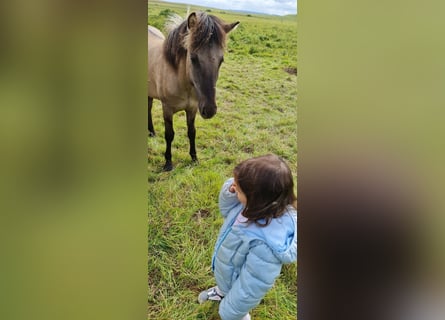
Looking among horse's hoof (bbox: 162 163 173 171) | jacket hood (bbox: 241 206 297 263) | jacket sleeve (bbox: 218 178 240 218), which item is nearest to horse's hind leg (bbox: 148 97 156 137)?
horse's hoof (bbox: 162 163 173 171)

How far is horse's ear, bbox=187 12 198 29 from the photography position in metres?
1.57

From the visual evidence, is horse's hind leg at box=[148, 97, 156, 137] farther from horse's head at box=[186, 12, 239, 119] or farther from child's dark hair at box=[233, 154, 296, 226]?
child's dark hair at box=[233, 154, 296, 226]

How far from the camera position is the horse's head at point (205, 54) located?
5.22 feet

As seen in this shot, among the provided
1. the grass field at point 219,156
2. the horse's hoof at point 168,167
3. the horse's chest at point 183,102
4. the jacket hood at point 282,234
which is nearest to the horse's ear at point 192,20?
the grass field at point 219,156

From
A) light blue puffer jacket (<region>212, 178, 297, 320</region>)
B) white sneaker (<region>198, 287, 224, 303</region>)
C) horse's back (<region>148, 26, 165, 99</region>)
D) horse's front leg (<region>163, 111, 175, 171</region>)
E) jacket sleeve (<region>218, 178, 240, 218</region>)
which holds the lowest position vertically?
white sneaker (<region>198, 287, 224, 303</region>)

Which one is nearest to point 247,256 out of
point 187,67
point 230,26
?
point 187,67

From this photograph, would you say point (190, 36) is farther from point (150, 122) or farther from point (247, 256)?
point (247, 256)

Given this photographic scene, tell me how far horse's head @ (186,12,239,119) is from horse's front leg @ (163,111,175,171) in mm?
123

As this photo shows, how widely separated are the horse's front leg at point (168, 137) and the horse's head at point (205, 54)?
12 centimetres

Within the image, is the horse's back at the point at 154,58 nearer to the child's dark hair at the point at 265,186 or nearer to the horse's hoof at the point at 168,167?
the horse's hoof at the point at 168,167

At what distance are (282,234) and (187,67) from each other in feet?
2.34

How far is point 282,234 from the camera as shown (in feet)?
5.25
